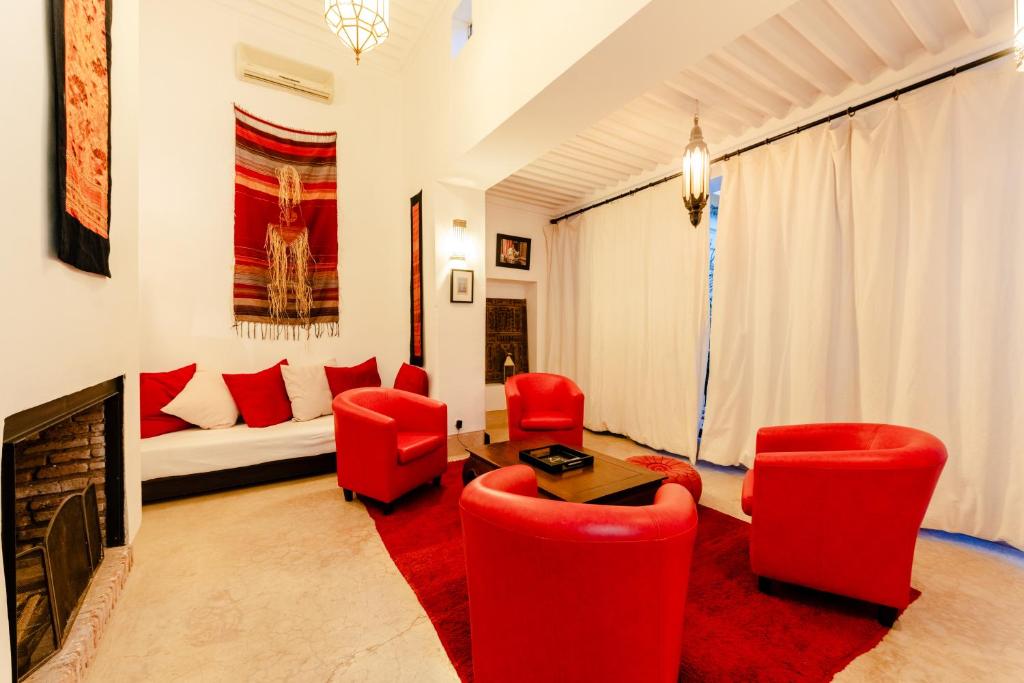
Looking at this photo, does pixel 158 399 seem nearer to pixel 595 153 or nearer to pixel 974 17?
pixel 595 153

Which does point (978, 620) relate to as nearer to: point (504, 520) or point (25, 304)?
point (504, 520)

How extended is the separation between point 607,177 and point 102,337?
4.49 m

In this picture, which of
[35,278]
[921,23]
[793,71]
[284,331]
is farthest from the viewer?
[284,331]

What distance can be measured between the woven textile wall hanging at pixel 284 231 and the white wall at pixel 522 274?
6.69ft

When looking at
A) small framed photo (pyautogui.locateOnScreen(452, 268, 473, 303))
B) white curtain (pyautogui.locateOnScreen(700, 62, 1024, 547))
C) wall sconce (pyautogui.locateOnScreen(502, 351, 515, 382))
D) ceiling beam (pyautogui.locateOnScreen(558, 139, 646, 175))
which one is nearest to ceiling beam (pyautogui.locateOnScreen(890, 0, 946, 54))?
white curtain (pyautogui.locateOnScreen(700, 62, 1024, 547))

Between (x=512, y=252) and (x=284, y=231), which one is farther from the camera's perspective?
(x=512, y=252)

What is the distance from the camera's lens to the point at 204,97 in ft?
11.9

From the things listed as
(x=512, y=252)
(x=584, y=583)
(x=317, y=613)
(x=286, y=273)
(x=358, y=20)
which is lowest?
(x=317, y=613)

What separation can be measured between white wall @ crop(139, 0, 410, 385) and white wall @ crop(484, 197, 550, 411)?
1.65m

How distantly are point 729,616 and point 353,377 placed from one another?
3.53 metres

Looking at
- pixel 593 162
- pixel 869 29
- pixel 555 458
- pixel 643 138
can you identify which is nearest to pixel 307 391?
pixel 555 458

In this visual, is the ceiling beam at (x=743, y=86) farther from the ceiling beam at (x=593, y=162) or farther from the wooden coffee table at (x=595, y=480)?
the wooden coffee table at (x=595, y=480)

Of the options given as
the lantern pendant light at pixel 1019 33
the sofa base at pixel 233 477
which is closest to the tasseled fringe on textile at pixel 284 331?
the sofa base at pixel 233 477

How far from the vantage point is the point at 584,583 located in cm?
104
